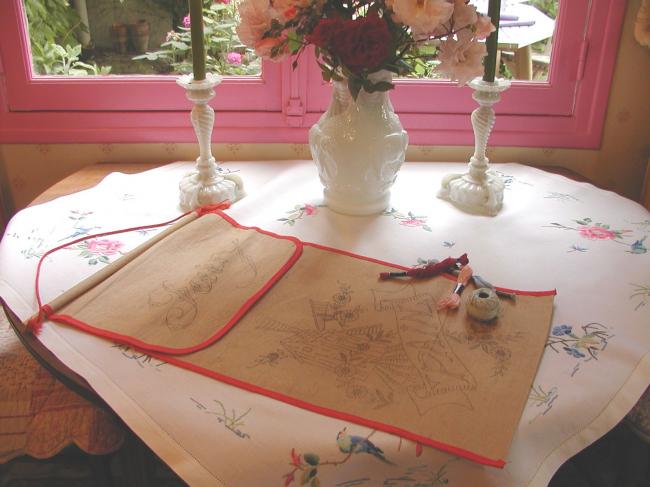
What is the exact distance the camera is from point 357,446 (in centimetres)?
70

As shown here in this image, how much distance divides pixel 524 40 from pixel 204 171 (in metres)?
0.87

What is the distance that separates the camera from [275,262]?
105cm

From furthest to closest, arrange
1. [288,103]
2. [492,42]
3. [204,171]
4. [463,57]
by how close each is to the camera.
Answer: [288,103] < [204,171] < [492,42] < [463,57]

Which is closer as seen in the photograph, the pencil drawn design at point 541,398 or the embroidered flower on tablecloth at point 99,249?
the pencil drawn design at point 541,398

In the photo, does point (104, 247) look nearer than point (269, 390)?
No

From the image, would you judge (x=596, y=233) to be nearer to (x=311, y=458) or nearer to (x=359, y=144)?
(x=359, y=144)

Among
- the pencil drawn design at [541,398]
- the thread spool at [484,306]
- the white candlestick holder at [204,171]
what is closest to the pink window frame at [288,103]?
the white candlestick holder at [204,171]

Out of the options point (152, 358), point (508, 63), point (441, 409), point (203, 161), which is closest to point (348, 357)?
point (441, 409)

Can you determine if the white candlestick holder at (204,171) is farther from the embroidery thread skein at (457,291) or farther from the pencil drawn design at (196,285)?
the embroidery thread skein at (457,291)

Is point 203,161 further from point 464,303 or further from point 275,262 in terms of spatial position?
point 464,303

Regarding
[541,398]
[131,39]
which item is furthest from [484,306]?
[131,39]

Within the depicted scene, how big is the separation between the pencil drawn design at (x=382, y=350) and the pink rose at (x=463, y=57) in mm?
375

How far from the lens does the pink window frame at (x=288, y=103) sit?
1.51m

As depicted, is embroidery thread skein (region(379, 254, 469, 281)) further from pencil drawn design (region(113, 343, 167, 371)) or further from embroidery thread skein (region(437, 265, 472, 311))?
pencil drawn design (region(113, 343, 167, 371))
